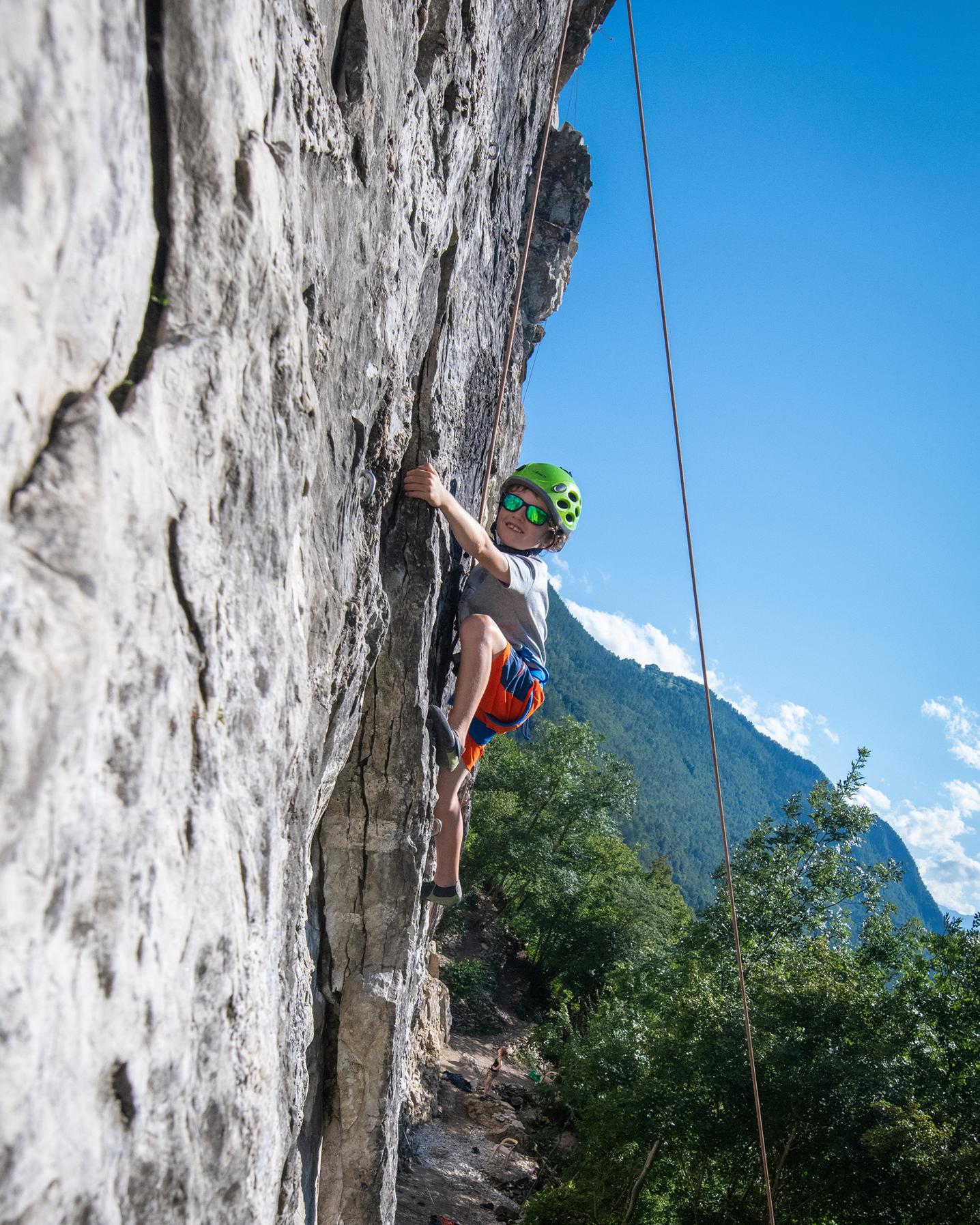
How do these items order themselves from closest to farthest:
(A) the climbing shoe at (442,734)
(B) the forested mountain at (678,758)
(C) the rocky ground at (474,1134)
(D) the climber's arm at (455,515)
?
(D) the climber's arm at (455,515)
(A) the climbing shoe at (442,734)
(C) the rocky ground at (474,1134)
(B) the forested mountain at (678,758)

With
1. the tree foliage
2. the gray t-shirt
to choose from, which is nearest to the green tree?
the tree foliage

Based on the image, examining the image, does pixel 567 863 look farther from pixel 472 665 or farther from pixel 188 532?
pixel 188 532

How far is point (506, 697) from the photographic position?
5172 mm

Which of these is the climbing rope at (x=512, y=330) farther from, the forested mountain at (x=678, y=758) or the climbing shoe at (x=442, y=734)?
the forested mountain at (x=678, y=758)

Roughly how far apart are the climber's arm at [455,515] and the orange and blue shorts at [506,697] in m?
0.65

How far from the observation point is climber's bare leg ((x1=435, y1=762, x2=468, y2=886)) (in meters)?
5.18

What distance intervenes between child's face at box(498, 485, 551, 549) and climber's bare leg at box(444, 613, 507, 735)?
0.74m

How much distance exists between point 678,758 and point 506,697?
4843 inches

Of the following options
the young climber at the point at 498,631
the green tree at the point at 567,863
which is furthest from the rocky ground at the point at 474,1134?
the young climber at the point at 498,631

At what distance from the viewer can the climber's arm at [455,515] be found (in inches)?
175

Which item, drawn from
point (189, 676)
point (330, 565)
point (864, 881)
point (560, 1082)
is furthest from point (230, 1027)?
point (864, 881)

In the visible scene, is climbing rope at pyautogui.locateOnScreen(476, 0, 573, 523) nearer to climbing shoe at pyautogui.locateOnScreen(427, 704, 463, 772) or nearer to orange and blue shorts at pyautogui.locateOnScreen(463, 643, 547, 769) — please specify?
orange and blue shorts at pyautogui.locateOnScreen(463, 643, 547, 769)

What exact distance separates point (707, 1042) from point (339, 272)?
35.2 ft

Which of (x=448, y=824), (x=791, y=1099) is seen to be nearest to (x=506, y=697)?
(x=448, y=824)
